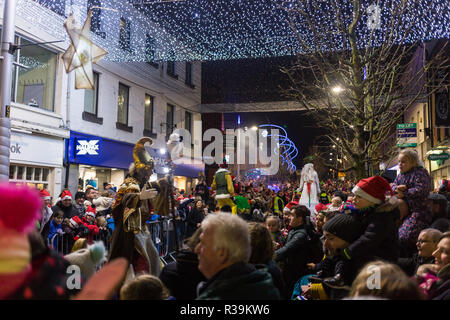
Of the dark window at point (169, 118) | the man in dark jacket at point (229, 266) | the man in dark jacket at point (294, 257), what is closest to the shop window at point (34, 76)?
the dark window at point (169, 118)

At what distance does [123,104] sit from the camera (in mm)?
19750

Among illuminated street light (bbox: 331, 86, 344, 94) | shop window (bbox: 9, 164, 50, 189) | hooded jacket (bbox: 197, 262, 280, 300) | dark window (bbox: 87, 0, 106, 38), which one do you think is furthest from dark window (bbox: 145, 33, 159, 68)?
hooded jacket (bbox: 197, 262, 280, 300)

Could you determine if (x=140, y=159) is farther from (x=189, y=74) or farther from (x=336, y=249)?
(x=189, y=74)

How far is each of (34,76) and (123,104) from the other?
578cm

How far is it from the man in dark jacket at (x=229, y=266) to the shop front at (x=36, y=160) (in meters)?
11.3

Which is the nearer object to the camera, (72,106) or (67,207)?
(67,207)

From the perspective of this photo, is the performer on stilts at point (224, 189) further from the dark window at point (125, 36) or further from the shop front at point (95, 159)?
the dark window at point (125, 36)

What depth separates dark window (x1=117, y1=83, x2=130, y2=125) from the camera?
19.4 m

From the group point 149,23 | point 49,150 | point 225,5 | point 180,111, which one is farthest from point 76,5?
point 180,111

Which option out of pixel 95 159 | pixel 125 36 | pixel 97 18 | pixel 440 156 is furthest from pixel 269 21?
pixel 440 156

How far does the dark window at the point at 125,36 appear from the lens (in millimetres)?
16719

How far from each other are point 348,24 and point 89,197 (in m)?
7.59

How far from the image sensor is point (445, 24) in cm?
862

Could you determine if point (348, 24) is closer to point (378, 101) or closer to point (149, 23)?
point (378, 101)
